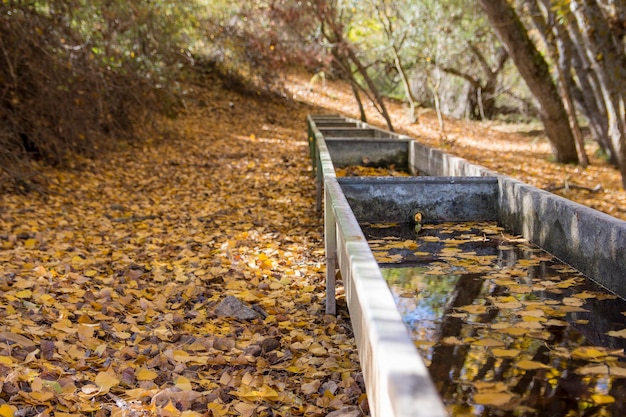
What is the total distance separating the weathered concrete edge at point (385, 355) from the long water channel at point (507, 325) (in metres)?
0.48

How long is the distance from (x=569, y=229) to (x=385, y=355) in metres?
2.51

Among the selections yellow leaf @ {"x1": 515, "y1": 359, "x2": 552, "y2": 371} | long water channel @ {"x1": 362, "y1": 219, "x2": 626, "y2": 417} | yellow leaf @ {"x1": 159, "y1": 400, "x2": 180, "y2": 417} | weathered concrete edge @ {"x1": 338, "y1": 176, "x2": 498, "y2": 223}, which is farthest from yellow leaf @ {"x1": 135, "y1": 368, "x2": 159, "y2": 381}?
weathered concrete edge @ {"x1": 338, "y1": 176, "x2": 498, "y2": 223}

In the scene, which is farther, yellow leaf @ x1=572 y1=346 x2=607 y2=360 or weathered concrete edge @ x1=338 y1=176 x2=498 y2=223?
weathered concrete edge @ x1=338 y1=176 x2=498 y2=223

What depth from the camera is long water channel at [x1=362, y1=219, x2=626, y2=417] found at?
2.45m

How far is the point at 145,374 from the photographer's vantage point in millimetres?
3109

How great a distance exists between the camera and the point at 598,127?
12180 mm

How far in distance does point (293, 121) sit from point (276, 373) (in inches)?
561

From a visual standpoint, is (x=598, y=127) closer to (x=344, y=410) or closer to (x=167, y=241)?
(x=167, y=241)

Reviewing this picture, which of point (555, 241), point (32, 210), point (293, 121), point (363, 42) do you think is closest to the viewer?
point (555, 241)

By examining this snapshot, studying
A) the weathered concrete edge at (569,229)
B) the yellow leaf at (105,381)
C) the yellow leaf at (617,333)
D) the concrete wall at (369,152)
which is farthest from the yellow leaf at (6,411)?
the concrete wall at (369,152)

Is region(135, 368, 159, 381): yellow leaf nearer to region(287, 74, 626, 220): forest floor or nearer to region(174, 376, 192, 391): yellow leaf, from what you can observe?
region(174, 376, 192, 391): yellow leaf

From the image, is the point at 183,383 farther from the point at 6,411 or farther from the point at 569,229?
the point at 569,229

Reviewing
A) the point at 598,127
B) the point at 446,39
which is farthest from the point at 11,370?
the point at 446,39

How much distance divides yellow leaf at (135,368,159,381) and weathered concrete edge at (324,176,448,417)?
1.04 m
